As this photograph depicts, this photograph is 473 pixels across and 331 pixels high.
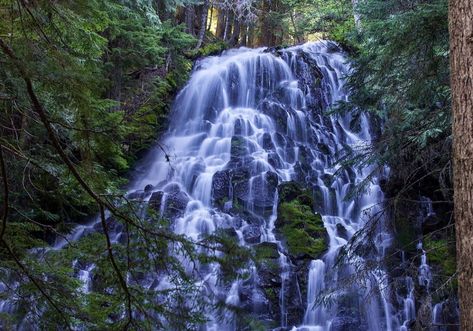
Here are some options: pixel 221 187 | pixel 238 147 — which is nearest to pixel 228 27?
pixel 238 147

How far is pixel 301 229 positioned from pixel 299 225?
0.18 meters

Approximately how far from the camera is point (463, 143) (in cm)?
270

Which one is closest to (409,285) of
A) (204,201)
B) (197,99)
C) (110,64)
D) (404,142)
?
(404,142)

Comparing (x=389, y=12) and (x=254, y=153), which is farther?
(x=254, y=153)

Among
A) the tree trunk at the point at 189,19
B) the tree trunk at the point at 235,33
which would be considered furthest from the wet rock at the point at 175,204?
the tree trunk at the point at 235,33

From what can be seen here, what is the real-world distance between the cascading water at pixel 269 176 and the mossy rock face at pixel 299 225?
160 mm

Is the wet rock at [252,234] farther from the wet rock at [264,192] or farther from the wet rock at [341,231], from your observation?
the wet rock at [341,231]

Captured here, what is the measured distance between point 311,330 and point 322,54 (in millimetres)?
12885

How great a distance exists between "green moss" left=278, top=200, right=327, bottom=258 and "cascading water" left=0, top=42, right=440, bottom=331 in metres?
0.18

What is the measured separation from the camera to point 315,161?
13703mm

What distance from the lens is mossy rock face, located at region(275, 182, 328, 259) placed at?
9.97 m

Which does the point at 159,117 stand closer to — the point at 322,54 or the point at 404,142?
the point at 322,54

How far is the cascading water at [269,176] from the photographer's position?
8812 millimetres

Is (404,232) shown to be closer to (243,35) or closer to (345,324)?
(345,324)
